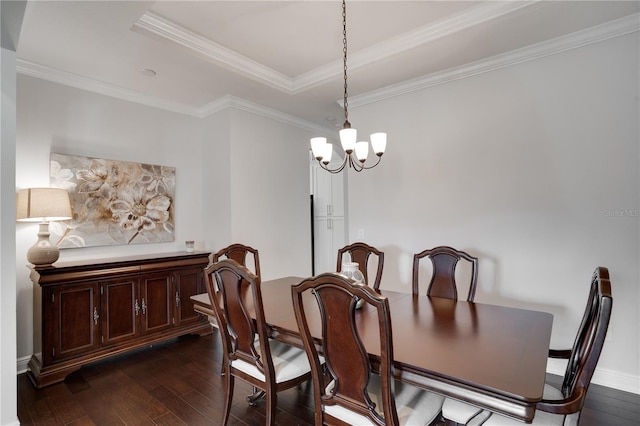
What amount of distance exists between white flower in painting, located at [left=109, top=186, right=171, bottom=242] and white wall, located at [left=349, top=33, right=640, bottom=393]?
8.69 ft

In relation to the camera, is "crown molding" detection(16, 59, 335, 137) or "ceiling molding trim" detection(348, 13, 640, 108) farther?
"crown molding" detection(16, 59, 335, 137)

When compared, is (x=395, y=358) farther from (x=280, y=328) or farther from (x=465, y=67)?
(x=465, y=67)

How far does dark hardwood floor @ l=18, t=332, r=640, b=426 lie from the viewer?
2.16 metres

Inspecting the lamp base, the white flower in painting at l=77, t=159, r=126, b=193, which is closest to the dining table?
the lamp base

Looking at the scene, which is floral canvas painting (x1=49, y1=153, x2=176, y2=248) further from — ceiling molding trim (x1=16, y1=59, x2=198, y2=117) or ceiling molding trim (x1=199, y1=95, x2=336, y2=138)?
ceiling molding trim (x1=199, y1=95, x2=336, y2=138)

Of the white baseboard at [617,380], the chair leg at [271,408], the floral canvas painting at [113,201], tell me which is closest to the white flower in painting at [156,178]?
the floral canvas painting at [113,201]

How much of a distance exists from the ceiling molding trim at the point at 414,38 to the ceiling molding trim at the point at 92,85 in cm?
164

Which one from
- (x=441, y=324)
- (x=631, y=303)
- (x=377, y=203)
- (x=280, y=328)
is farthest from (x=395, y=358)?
(x=377, y=203)

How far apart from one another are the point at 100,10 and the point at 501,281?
12.4ft

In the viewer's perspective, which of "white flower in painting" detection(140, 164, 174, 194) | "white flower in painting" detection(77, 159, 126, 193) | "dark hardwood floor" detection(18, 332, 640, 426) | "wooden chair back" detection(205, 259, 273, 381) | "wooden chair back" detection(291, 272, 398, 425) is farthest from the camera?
"white flower in painting" detection(140, 164, 174, 194)

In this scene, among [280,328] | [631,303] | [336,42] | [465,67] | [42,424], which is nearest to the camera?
[280,328]

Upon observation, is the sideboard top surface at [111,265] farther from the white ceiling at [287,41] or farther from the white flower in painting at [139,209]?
the white ceiling at [287,41]

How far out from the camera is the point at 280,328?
1752 millimetres

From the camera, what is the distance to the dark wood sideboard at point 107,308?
2.66 metres
